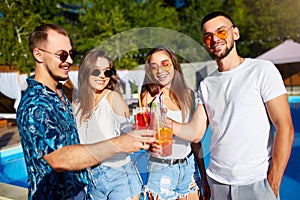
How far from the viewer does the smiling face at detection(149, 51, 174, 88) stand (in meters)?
1.55

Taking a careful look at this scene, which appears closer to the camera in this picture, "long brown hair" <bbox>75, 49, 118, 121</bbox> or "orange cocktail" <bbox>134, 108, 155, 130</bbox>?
"orange cocktail" <bbox>134, 108, 155, 130</bbox>

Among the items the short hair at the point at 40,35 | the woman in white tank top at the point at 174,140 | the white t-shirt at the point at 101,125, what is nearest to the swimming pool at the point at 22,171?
the woman in white tank top at the point at 174,140

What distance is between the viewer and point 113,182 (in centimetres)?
171

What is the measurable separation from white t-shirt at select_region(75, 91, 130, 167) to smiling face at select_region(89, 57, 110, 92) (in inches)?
2.3

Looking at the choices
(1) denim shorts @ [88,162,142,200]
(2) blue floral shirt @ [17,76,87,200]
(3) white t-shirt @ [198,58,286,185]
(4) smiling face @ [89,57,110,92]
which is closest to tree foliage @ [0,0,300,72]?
(1) denim shorts @ [88,162,142,200]

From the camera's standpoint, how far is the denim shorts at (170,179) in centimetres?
184

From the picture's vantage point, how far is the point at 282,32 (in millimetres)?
18328

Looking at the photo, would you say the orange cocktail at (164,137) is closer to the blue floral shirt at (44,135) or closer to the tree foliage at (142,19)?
the blue floral shirt at (44,135)

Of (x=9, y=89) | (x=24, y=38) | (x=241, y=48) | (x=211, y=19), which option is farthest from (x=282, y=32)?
(x=211, y=19)

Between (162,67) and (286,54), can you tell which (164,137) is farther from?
(286,54)

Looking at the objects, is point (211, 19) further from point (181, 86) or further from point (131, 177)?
point (131, 177)

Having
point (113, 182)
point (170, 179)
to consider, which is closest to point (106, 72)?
point (113, 182)

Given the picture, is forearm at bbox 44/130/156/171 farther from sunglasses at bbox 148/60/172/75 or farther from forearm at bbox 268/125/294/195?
forearm at bbox 268/125/294/195

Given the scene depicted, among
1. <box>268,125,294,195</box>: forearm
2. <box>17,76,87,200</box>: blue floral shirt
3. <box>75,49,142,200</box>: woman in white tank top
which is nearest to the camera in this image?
<box>17,76,87,200</box>: blue floral shirt
